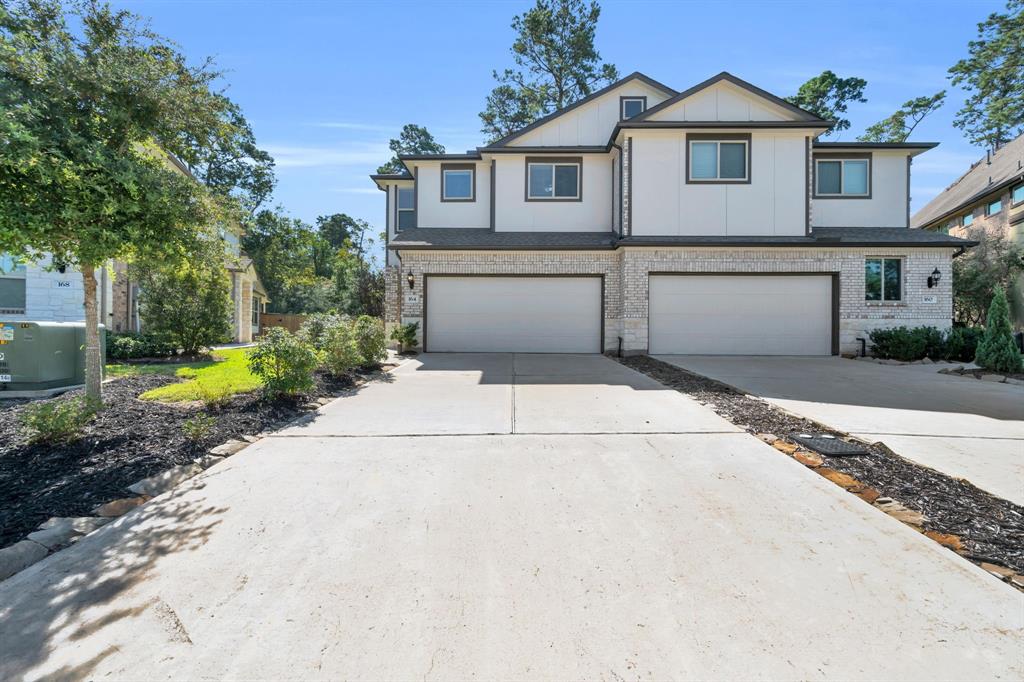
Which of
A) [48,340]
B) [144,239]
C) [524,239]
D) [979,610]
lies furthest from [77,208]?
[524,239]

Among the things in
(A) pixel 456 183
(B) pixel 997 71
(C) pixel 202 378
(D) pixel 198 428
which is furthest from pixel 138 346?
(B) pixel 997 71

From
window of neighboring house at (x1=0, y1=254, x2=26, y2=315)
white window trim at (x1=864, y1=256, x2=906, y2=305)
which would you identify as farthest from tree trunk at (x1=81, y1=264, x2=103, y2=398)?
white window trim at (x1=864, y1=256, x2=906, y2=305)

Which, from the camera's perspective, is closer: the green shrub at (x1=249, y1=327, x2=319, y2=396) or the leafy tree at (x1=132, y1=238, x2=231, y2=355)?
the green shrub at (x1=249, y1=327, x2=319, y2=396)

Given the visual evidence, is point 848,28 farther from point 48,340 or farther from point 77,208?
point 48,340

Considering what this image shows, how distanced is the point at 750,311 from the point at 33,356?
1497 centimetres

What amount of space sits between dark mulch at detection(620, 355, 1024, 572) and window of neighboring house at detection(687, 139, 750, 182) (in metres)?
9.46

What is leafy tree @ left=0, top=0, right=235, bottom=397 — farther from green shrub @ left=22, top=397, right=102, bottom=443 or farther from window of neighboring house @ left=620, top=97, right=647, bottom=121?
window of neighboring house @ left=620, top=97, right=647, bottom=121

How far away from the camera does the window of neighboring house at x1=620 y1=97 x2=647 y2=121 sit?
1611 cm

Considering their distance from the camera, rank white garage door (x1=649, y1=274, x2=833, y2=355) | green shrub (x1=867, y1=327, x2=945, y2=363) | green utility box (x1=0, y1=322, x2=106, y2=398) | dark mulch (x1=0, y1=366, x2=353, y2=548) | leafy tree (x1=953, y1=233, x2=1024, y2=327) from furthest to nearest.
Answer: leafy tree (x1=953, y1=233, x2=1024, y2=327) < white garage door (x1=649, y1=274, x2=833, y2=355) < green shrub (x1=867, y1=327, x2=945, y2=363) < green utility box (x1=0, y1=322, x2=106, y2=398) < dark mulch (x1=0, y1=366, x2=353, y2=548)

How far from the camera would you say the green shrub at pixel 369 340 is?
32.4 feet

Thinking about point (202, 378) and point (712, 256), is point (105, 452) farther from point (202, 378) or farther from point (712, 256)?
point (712, 256)

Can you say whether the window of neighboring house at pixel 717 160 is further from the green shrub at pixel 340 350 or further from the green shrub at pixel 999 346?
the green shrub at pixel 340 350

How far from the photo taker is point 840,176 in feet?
49.2

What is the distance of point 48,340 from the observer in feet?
25.3
